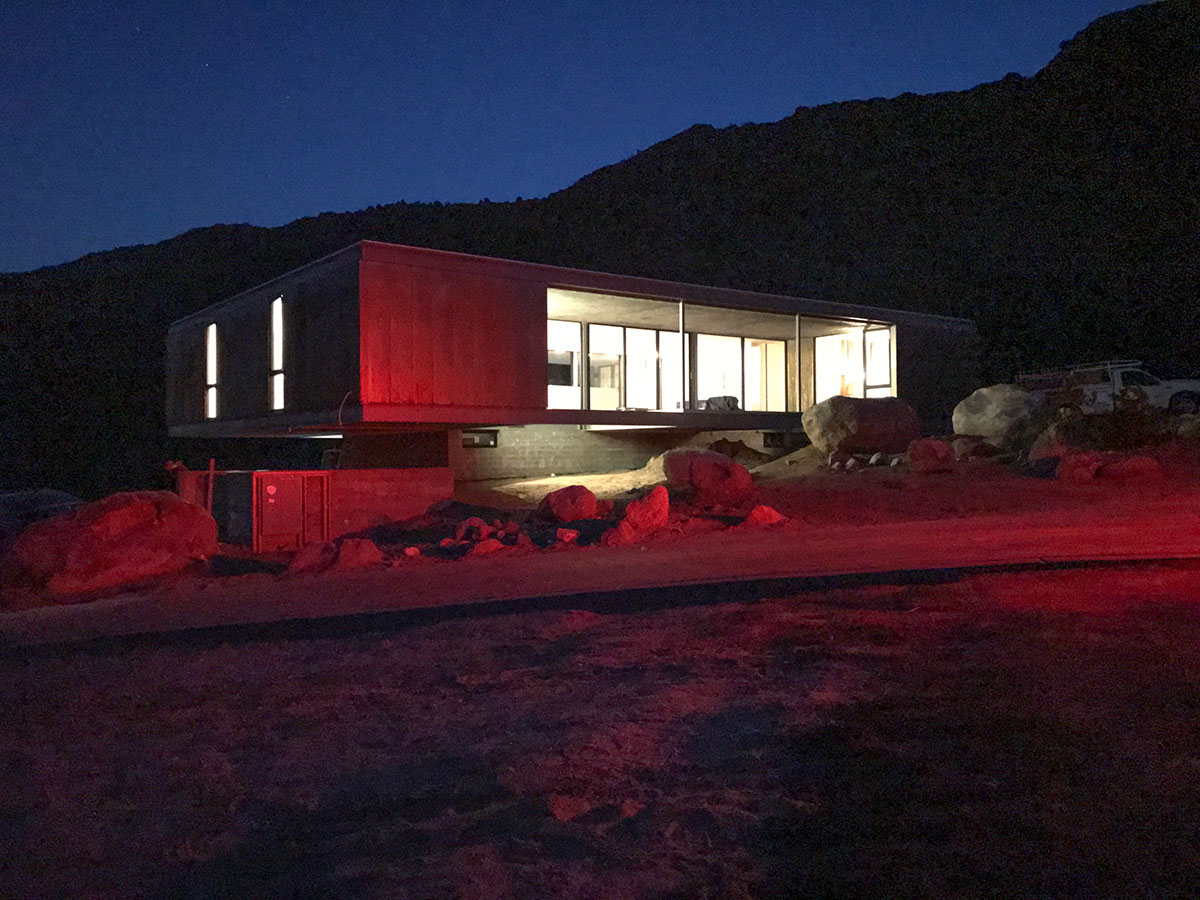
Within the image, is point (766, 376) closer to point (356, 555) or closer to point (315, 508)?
point (315, 508)

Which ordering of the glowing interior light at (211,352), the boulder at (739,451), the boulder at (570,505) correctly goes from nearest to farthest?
the boulder at (570,505)
the glowing interior light at (211,352)
the boulder at (739,451)

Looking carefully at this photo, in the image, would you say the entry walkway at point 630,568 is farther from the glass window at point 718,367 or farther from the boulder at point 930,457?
Result: the glass window at point 718,367

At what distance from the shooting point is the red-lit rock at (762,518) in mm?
13609

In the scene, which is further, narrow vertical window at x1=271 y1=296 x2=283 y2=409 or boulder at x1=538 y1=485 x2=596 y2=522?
narrow vertical window at x1=271 y1=296 x2=283 y2=409

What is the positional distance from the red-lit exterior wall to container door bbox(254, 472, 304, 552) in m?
2.07

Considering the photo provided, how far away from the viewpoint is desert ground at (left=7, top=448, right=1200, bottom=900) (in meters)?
3.71

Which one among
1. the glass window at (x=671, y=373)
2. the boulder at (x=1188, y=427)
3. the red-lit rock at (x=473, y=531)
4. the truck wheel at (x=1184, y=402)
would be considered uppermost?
the glass window at (x=671, y=373)

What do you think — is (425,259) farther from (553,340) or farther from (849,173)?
(849,173)

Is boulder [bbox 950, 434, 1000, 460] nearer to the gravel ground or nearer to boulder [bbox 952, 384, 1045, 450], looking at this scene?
boulder [bbox 952, 384, 1045, 450]

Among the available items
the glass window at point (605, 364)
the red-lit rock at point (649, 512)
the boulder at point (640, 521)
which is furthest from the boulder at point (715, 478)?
the glass window at point (605, 364)

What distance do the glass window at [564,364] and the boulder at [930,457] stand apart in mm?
7380

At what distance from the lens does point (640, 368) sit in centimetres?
2330

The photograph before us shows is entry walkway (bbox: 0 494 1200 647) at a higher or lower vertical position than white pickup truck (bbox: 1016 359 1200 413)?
lower

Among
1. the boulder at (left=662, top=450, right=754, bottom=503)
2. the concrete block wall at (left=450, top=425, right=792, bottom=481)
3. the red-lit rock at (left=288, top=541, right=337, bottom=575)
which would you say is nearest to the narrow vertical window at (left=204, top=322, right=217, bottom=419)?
the concrete block wall at (left=450, top=425, right=792, bottom=481)
